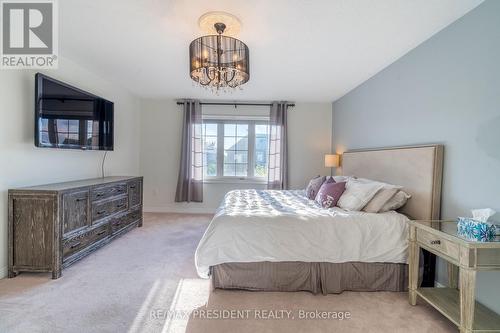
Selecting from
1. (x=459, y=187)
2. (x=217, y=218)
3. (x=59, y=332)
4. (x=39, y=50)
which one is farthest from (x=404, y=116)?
(x=39, y=50)

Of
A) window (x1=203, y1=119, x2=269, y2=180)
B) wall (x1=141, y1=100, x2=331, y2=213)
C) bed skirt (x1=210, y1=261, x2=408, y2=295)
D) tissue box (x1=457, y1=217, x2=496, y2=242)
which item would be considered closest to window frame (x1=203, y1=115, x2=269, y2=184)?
window (x1=203, y1=119, x2=269, y2=180)

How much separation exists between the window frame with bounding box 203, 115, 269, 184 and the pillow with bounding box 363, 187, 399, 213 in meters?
2.73

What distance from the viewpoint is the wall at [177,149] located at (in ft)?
16.1

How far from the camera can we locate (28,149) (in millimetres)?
2518

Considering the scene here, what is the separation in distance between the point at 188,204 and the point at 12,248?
2.84 metres

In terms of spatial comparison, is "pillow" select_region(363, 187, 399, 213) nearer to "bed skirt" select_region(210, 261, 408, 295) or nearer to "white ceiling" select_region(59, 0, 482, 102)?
"bed skirt" select_region(210, 261, 408, 295)

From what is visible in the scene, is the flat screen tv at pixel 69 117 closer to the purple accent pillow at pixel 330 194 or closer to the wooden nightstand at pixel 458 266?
the purple accent pillow at pixel 330 194

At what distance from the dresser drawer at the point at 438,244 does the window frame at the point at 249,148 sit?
329 centimetres

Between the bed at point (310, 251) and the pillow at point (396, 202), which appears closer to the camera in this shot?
the bed at point (310, 251)

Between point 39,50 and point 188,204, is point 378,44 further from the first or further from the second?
point 188,204

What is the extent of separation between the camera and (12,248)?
2260 millimetres

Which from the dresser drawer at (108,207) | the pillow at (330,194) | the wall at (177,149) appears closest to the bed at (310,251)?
the pillow at (330,194)

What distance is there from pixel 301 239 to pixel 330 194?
2.60 feet

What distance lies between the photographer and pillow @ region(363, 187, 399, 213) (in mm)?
2322
